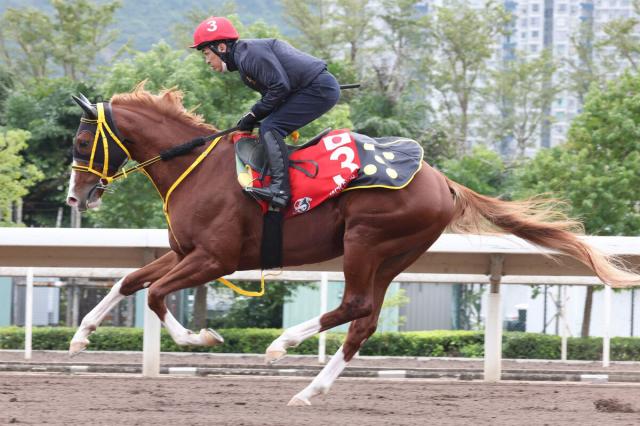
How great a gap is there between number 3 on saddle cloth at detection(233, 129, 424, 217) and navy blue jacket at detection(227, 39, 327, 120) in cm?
33

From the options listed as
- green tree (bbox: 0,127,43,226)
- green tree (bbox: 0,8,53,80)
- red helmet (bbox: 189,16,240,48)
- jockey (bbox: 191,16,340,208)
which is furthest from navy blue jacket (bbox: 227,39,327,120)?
green tree (bbox: 0,8,53,80)

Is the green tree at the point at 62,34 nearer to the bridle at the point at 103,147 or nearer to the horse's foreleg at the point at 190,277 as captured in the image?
the bridle at the point at 103,147

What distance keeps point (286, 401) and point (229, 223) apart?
132 centimetres

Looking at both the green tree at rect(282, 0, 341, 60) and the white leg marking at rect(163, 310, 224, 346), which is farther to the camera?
the green tree at rect(282, 0, 341, 60)

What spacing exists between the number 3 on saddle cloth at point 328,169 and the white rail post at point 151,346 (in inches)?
106

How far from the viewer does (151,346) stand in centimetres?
896

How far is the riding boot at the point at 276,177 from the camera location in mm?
6578

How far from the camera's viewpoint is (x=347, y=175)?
6656 mm

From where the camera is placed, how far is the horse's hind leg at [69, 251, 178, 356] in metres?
6.80

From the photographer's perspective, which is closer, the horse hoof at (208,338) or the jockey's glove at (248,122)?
the horse hoof at (208,338)

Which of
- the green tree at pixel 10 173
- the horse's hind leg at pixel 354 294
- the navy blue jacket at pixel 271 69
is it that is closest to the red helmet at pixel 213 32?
the navy blue jacket at pixel 271 69

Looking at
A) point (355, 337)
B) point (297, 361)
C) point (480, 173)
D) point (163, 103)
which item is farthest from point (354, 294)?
point (480, 173)

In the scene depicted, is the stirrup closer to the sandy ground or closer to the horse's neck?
the horse's neck

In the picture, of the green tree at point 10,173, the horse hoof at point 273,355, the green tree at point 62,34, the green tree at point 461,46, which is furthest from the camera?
the green tree at point 461,46
